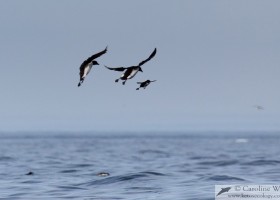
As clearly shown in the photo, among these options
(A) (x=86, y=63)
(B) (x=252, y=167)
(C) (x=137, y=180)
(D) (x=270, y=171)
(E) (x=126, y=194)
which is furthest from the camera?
(B) (x=252, y=167)

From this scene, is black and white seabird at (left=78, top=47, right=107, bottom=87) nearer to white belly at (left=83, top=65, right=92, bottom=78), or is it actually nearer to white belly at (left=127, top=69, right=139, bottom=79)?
white belly at (left=83, top=65, right=92, bottom=78)

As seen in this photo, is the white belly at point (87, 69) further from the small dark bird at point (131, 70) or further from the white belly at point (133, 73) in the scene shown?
the white belly at point (133, 73)

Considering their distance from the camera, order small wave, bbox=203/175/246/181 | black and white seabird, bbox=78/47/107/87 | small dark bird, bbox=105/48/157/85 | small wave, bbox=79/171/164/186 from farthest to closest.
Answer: small wave, bbox=203/175/246/181 → small wave, bbox=79/171/164/186 → small dark bird, bbox=105/48/157/85 → black and white seabird, bbox=78/47/107/87

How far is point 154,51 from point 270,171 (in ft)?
86.9

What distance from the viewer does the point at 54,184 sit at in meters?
43.2

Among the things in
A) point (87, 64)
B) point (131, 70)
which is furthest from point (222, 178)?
point (87, 64)

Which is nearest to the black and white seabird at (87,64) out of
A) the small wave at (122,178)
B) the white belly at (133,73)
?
the white belly at (133,73)

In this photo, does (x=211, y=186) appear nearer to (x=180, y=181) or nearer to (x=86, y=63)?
(x=180, y=181)

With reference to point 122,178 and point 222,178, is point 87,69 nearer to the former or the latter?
point 122,178

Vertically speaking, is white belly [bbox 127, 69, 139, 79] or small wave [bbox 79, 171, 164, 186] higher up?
white belly [bbox 127, 69, 139, 79]

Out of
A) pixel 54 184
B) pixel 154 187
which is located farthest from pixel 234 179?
pixel 54 184

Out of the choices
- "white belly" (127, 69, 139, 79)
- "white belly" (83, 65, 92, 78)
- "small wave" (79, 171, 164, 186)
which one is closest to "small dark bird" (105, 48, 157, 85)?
"white belly" (127, 69, 139, 79)

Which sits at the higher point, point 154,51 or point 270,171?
point 154,51

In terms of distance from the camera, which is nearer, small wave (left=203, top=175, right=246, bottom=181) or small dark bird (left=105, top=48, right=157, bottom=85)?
small dark bird (left=105, top=48, right=157, bottom=85)
